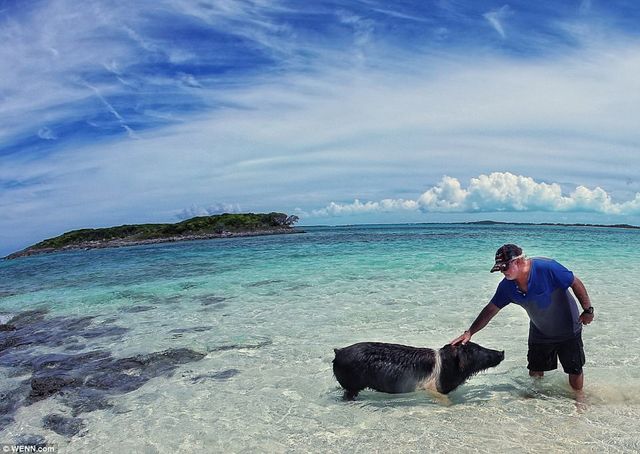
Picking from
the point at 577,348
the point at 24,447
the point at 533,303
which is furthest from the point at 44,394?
the point at 577,348

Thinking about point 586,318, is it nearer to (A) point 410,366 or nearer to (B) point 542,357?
(B) point 542,357

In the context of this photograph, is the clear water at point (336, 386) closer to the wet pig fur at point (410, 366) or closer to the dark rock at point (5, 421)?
the dark rock at point (5, 421)

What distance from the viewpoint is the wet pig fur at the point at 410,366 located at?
554 centimetres

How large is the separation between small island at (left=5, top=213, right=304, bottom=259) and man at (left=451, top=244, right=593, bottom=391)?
69.8 meters

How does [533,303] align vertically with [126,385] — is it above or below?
above

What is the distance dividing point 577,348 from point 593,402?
68 centimetres

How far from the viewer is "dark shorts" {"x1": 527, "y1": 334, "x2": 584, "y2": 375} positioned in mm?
5379

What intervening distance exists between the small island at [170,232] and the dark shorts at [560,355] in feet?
229

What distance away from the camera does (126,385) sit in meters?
6.94

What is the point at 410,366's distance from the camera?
18.2 feet

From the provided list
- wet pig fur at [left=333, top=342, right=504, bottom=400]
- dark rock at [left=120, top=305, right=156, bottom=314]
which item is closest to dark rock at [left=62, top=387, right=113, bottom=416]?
wet pig fur at [left=333, top=342, right=504, bottom=400]

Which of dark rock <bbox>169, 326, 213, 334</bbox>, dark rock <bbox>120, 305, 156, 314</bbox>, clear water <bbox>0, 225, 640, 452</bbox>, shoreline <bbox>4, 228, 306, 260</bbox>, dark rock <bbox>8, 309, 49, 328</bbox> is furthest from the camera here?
shoreline <bbox>4, 228, 306, 260</bbox>

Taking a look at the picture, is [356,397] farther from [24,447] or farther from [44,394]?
[44,394]

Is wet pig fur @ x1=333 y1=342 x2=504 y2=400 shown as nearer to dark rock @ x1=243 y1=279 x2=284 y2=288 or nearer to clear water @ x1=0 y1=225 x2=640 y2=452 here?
clear water @ x1=0 y1=225 x2=640 y2=452
